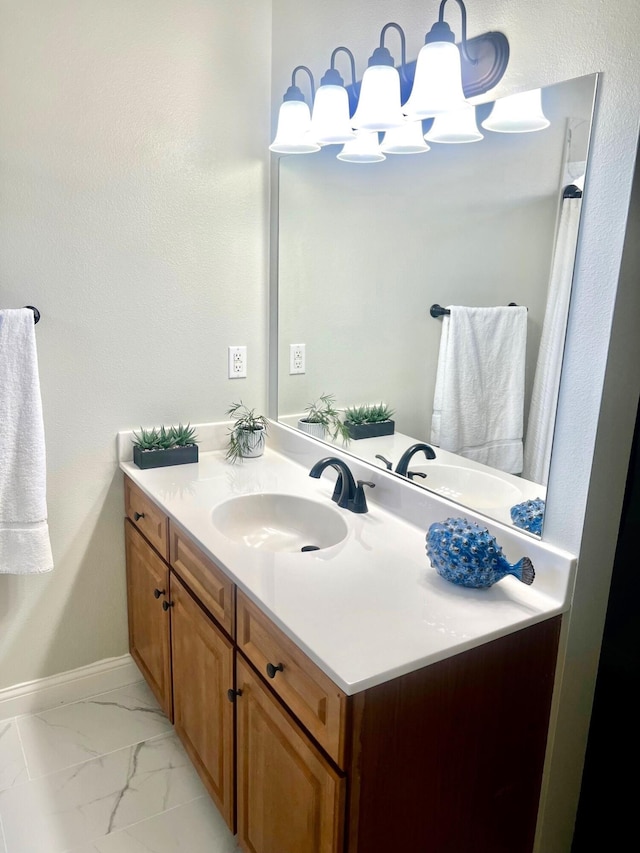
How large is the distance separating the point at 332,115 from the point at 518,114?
0.63 meters

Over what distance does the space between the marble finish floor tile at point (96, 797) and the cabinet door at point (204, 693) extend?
0.47ft

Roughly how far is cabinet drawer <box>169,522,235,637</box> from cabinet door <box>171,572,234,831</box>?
4 centimetres

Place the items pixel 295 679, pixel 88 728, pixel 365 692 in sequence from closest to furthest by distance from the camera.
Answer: pixel 365 692 → pixel 295 679 → pixel 88 728

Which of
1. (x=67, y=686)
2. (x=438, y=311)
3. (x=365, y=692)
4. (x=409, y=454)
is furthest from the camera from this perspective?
(x=67, y=686)

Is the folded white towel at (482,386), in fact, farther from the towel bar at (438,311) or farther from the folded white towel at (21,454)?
the folded white towel at (21,454)

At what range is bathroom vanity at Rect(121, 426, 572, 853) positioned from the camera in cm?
109

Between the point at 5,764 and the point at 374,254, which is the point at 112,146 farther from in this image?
the point at 5,764

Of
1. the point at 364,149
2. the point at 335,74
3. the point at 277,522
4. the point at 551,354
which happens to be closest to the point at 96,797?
the point at 277,522

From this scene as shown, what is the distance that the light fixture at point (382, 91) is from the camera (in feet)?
5.10

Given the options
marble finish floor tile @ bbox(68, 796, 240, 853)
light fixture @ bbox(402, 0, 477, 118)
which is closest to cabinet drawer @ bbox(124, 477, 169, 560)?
marble finish floor tile @ bbox(68, 796, 240, 853)

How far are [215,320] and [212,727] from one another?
1.27m

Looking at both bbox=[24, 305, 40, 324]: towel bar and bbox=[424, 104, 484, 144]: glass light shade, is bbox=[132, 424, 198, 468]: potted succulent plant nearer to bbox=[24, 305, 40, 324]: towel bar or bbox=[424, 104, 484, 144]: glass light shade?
bbox=[24, 305, 40, 324]: towel bar

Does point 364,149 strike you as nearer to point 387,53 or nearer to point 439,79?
point 387,53

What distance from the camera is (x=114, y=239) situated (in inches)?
77.9
